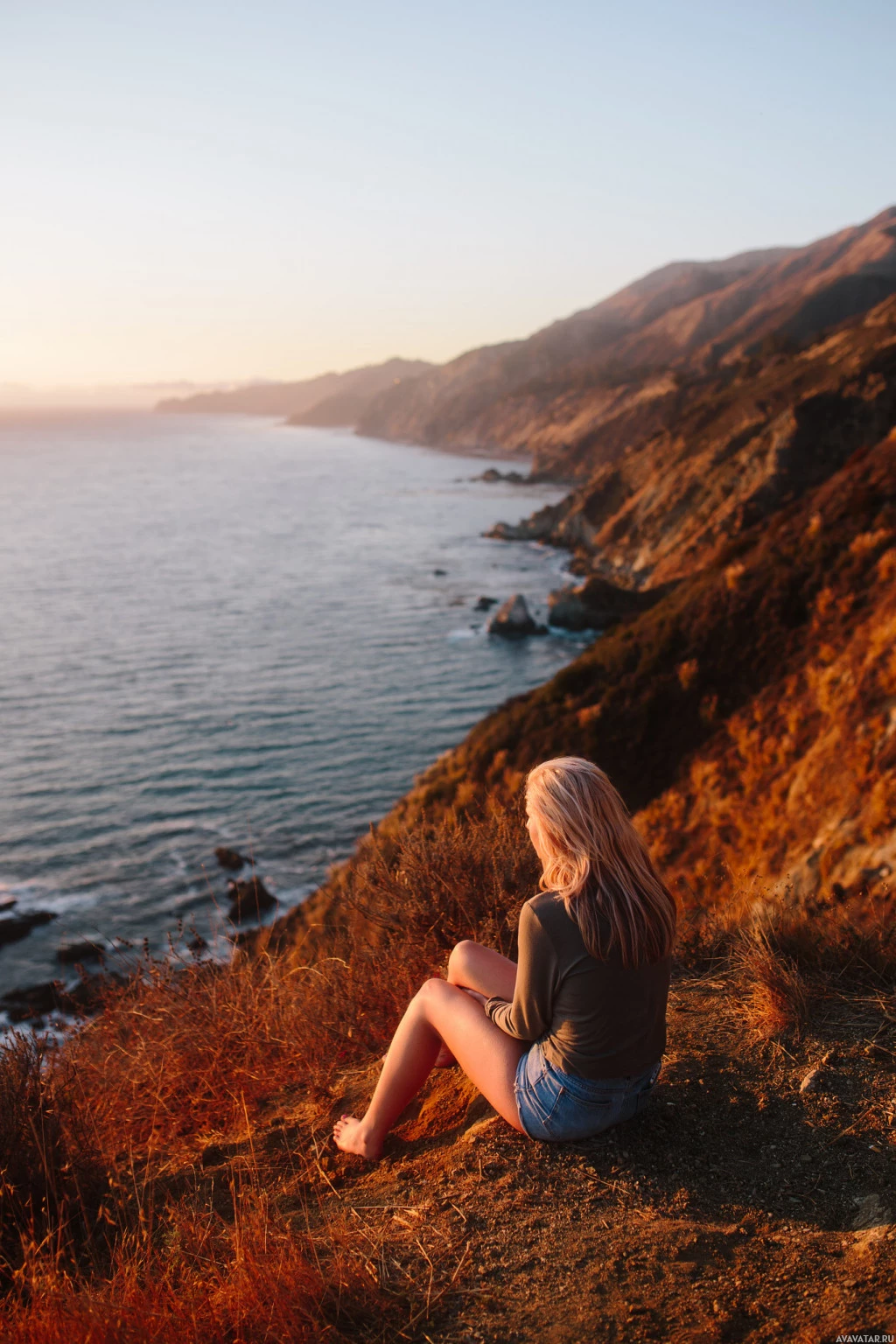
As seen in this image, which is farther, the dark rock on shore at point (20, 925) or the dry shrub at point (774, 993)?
the dark rock on shore at point (20, 925)

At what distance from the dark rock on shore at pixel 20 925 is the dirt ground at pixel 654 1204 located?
630 inches

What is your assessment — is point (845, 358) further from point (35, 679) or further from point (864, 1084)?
point (864, 1084)

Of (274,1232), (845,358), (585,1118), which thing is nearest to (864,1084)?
(585,1118)

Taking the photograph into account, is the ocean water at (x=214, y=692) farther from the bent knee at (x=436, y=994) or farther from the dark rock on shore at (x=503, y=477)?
the dark rock on shore at (x=503, y=477)

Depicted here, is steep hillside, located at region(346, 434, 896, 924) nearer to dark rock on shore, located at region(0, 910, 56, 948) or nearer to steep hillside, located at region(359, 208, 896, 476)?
dark rock on shore, located at region(0, 910, 56, 948)

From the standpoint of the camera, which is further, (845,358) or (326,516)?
(326,516)

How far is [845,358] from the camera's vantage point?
48281 millimetres

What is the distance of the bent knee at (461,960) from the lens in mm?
3707

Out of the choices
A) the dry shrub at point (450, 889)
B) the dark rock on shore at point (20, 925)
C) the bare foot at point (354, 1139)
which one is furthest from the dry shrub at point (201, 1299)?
the dark rock on shore at point (20, 925)

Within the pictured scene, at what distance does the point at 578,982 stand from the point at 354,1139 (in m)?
1.41

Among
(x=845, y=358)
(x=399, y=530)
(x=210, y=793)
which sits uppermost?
(x=845, y=358)

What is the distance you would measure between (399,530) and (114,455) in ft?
362

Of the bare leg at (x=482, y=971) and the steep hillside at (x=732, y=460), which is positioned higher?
the steep hillside at (x=732, y=460)

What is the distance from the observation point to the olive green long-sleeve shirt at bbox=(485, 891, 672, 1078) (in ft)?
9.89
